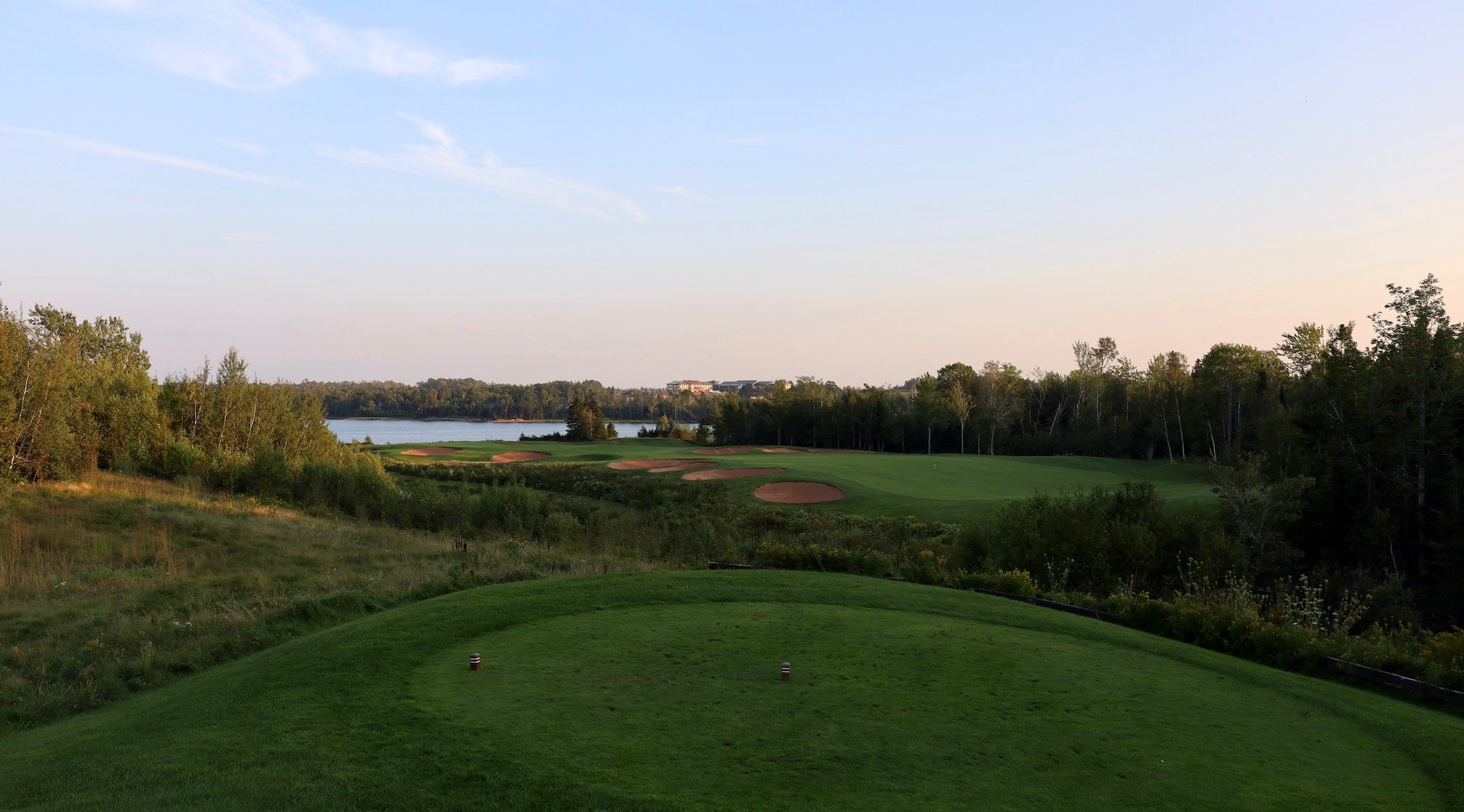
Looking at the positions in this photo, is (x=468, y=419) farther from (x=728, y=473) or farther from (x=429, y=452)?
(x=728, y=473)

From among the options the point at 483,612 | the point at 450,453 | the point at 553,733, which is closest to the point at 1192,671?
the point at 553,733

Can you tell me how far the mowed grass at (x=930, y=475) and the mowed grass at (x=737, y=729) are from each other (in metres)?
19.7

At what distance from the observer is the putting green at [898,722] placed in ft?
17.6

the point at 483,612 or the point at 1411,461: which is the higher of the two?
the point at 1411,461

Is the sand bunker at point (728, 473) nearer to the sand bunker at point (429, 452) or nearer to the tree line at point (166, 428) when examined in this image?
the tree line at point (166, 428)

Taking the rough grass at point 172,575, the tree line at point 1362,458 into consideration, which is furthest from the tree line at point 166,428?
the tree line at point 1362,458

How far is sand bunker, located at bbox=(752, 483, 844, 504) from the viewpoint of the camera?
1543 inches

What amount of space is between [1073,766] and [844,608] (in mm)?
5547

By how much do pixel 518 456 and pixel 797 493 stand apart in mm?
36101

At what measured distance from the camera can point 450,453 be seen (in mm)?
71250

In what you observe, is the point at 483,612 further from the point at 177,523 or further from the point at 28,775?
the point at 177,523

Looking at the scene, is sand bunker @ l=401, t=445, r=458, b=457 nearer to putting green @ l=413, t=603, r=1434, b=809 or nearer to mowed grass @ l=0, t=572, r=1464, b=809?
mowed grass @ l=0, t=572, r=1464, b=809

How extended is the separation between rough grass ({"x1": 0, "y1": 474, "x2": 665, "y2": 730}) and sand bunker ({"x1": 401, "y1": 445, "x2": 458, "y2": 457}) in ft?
132

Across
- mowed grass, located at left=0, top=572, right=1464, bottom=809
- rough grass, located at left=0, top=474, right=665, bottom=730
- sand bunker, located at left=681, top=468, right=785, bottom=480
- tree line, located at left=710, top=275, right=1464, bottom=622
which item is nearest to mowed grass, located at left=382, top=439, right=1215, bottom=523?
sand bunker, located at left=681, top=468, right=785, bottom=480
